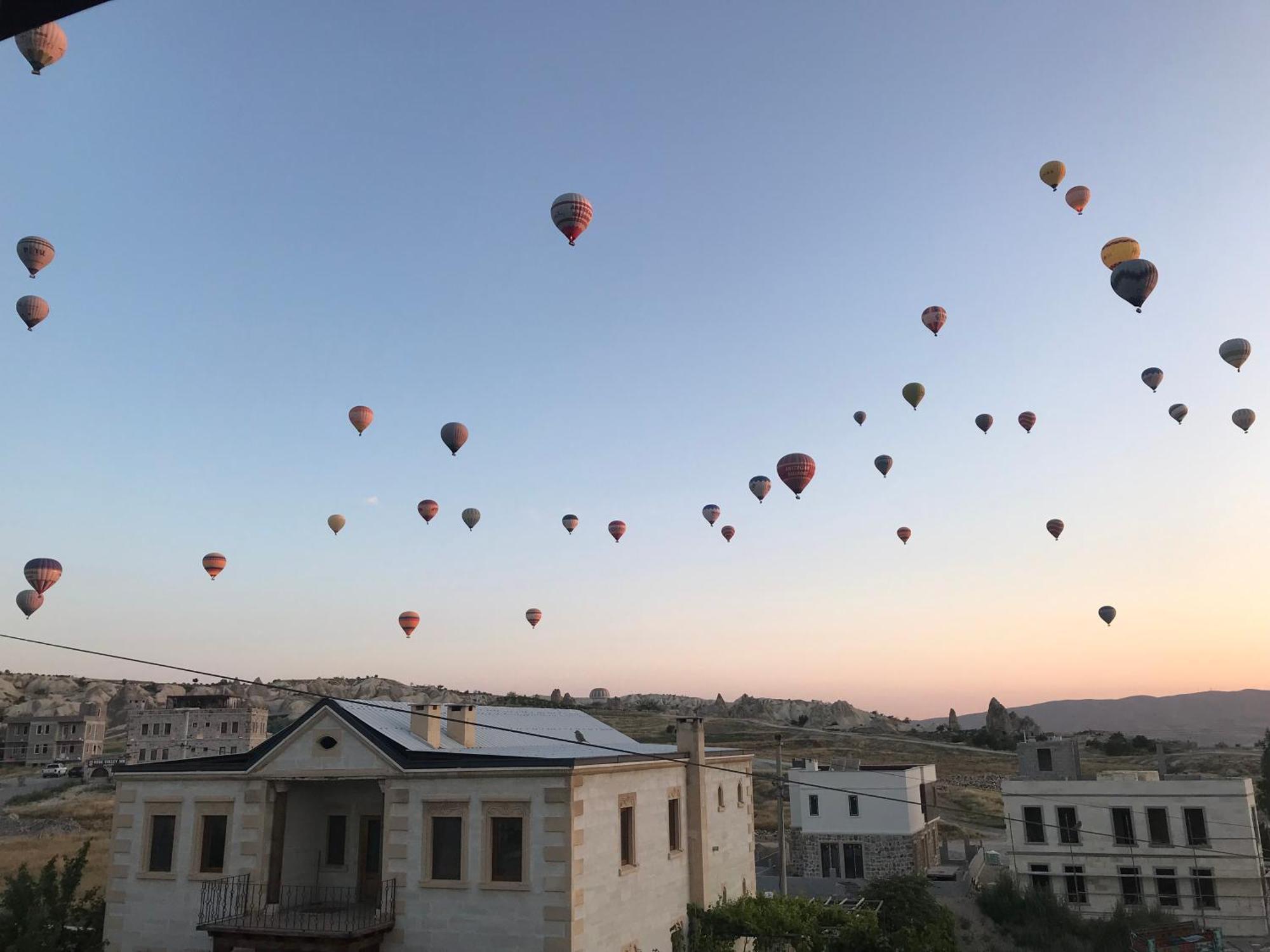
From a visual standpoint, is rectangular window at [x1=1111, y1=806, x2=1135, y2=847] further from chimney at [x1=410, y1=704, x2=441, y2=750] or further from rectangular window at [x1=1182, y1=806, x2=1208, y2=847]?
chimney at [x1=410, y1=704, x2=441, y2=750]

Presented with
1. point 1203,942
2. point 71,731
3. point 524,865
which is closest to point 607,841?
point 524,865

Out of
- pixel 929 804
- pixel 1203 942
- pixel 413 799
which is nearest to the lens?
pixel 413 799

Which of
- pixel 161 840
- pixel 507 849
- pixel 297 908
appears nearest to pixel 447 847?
pixel 507 849

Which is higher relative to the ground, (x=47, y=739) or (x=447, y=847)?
(x=447, y=847)

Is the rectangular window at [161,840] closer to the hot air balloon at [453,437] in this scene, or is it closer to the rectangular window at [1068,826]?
the hot air balloon at [453,437]

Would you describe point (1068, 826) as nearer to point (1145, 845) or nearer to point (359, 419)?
point (1145, 845)

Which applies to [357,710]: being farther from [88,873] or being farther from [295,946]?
[88,873]
